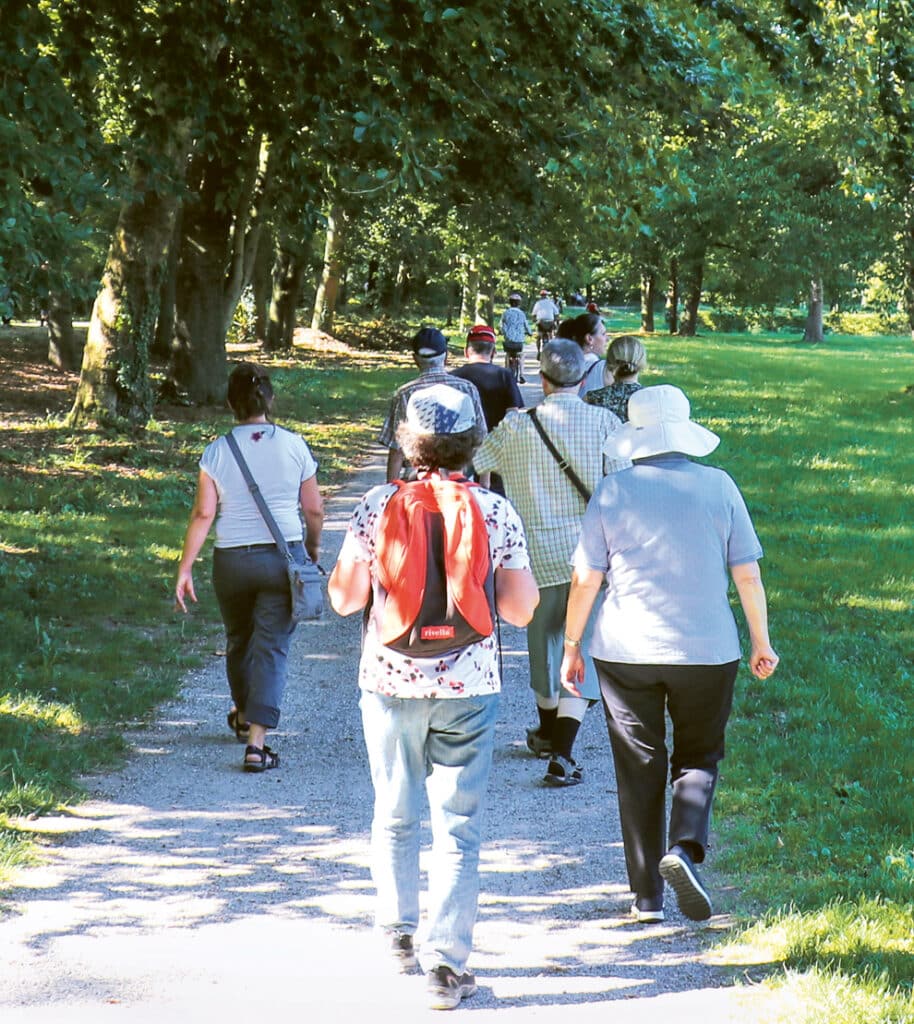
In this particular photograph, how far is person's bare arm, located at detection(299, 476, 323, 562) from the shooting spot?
22.7 ft

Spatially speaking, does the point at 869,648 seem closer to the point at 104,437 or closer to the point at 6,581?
the point at 6,581

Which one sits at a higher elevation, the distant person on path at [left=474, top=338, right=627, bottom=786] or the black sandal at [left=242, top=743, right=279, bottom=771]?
the distant person on path at [left=474, top=338, right=627, bottom=786]

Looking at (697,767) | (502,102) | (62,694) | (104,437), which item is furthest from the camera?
(104,437)

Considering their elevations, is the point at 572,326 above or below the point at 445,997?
above

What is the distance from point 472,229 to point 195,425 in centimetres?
459

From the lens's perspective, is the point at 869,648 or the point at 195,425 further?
the point at 195,425

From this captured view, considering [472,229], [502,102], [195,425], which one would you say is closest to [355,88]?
[502,102]

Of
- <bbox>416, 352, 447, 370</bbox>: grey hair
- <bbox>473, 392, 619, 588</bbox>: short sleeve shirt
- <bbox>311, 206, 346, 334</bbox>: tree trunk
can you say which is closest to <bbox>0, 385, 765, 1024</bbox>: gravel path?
<bbox>473, 392, 619, 588</bbox>: short sleeve shirt

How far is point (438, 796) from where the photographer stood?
4.41 m

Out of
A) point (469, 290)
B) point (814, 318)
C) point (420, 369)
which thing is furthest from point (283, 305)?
point (814, 318)

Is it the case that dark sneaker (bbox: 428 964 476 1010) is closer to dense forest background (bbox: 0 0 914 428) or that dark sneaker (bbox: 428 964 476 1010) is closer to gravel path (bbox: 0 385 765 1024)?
gravel path (bbox: 0 385 765 1024)

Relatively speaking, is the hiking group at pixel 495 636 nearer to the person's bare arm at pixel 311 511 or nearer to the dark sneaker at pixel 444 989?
the dark sneaker at pixel 444 989

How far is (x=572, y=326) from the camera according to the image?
30.7 ft

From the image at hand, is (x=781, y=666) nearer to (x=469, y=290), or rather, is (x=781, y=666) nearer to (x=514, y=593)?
(x=514, y=593)
